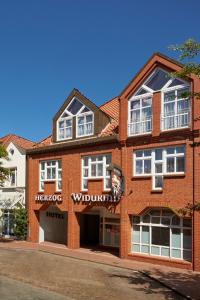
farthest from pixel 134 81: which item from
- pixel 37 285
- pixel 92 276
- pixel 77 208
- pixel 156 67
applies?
pixel 37 285

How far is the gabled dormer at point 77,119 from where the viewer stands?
27.3 metres

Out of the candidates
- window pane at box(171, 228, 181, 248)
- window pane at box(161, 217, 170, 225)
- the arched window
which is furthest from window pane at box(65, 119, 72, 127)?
window pane at box(171, 228, 181, 248)

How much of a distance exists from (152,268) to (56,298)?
7475mm

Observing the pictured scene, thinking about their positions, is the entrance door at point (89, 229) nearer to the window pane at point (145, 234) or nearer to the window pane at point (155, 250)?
the window pane at point (145, 234)

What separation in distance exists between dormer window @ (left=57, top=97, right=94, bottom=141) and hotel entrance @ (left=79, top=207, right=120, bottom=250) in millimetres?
5186

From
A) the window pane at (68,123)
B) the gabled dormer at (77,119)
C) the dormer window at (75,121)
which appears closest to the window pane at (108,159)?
the gabled dormer at (77,119)

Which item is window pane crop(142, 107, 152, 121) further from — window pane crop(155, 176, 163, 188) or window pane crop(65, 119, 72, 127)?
window pane crop(65, 119, 72, 127)

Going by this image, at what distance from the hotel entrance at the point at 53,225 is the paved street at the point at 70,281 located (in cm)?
723

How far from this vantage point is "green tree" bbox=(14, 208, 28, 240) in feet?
100

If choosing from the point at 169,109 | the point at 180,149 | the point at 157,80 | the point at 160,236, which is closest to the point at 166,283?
the point at 160,236

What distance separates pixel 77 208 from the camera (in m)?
27.2

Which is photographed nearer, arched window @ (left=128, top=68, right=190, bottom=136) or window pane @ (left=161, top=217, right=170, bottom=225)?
arched window @ (left=128, top=68, right=190, bottom=136)

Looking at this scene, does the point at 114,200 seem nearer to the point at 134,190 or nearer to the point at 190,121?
the point at 134,190

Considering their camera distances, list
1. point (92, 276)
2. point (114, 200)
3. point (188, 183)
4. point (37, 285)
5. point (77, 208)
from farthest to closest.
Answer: point (77, 208), point (114, 200), point (188, 183), point (92, 276), point (37, 285)
